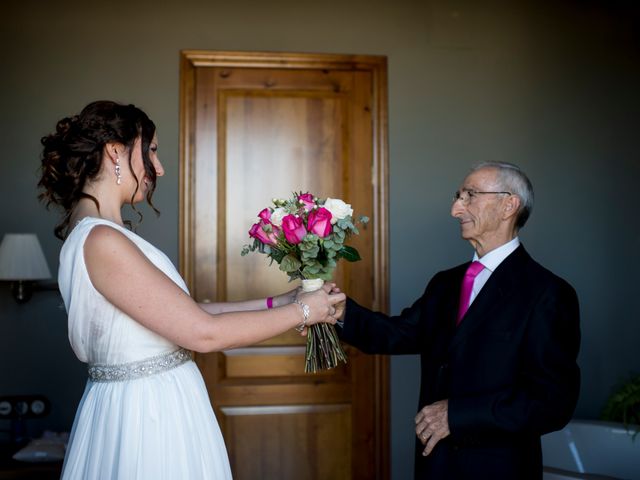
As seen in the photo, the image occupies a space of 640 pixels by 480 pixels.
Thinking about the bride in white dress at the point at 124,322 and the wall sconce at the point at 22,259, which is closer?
the bride in white dress at the point at 124,322

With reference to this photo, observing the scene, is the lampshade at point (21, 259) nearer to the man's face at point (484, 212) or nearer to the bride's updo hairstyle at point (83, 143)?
the bride's updo hairstyle at point (83, 143)

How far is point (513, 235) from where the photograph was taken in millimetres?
2504

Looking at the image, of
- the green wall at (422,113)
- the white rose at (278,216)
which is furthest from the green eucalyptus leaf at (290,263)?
the green wall at (422,113)

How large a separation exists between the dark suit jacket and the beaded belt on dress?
0.89 metres

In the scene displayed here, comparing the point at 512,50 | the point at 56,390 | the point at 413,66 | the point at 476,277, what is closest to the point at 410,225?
the point at 413,66

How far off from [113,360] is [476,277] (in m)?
1.28

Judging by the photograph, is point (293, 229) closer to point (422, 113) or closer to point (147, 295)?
point (147, 295)

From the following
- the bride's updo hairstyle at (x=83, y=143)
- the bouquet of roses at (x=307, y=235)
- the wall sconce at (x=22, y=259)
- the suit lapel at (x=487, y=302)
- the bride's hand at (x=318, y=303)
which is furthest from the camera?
the wall sconce at (x=22, y=259)

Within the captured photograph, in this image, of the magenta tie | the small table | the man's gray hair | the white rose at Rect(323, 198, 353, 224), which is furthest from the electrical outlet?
the man's gray hair

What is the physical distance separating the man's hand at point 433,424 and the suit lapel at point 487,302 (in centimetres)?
22

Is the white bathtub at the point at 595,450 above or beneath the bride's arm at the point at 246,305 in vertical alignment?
beneath

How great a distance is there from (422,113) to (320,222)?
1.97m

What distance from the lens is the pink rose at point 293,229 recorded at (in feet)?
7.17

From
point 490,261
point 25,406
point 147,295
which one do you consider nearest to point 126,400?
point 147,295
